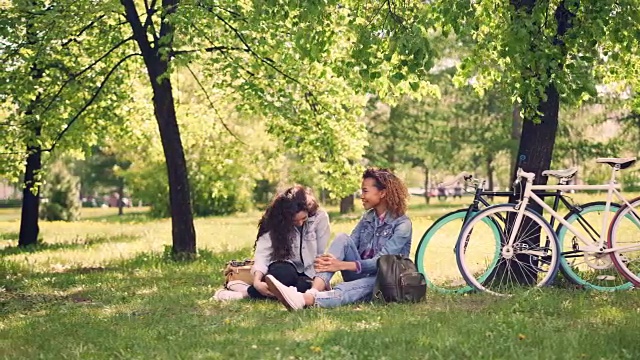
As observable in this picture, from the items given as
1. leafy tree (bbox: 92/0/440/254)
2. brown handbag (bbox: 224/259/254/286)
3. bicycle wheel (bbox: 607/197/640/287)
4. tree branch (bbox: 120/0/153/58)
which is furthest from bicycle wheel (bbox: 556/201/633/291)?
tree branch (bbox: 120/0/153/58)

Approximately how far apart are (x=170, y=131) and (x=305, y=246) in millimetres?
6132

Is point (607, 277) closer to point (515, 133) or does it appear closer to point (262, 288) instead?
point (262, 288)

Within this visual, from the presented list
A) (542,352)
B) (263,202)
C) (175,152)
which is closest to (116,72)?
(175,152)

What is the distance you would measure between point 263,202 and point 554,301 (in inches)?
1611

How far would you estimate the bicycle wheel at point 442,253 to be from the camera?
846 cm

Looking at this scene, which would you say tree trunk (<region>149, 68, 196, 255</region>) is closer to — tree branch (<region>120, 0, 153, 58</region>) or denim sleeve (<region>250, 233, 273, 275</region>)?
tree branch (<region>120, 0, 153, 58</region>)

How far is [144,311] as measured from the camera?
841cm

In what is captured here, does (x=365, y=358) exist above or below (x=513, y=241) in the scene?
below

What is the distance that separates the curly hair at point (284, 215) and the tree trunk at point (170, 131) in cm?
580

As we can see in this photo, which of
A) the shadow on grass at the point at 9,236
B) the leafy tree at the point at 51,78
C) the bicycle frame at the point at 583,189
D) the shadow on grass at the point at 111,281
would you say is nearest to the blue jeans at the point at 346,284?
the bicycle frame at the point at 583,189

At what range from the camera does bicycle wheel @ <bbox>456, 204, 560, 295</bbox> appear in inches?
326

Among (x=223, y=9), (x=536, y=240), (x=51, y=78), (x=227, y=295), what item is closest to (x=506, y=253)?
(x=536, y=240)

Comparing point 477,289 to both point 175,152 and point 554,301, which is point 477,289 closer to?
point 554,301

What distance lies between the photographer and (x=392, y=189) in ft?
27.5
